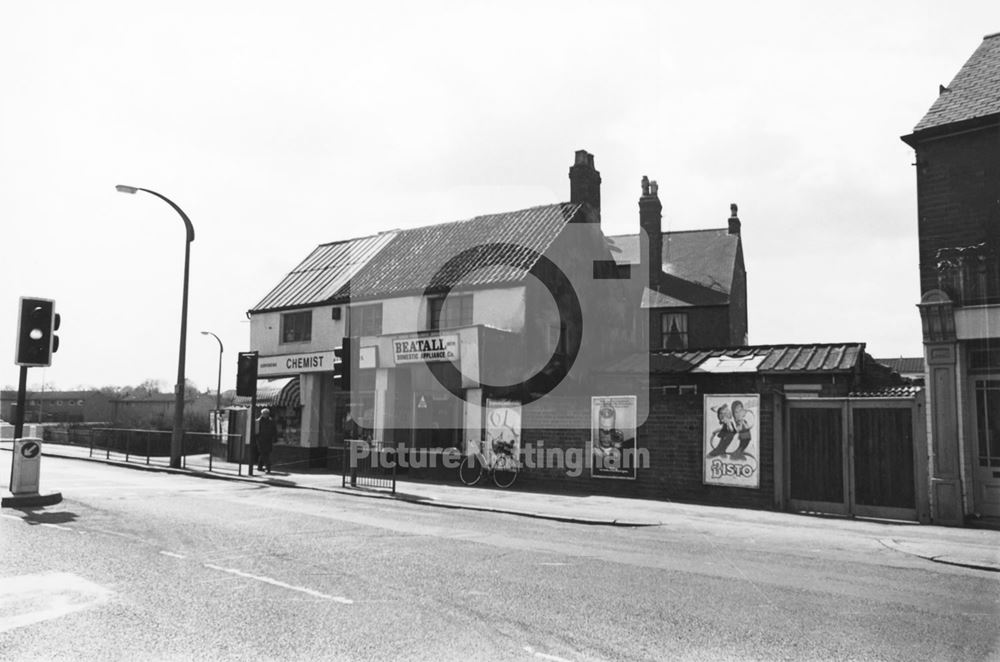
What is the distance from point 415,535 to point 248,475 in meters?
12.5

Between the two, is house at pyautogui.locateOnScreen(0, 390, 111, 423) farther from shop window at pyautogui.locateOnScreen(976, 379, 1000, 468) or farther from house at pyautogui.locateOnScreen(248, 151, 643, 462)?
shop window at pyautogui.locateOnScreen(976, 379, 1000, 468)

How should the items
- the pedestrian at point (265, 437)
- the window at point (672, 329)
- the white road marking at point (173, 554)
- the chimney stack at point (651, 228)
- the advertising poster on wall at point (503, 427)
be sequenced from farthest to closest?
the chimney stack at point (651, 228)
the window at point (672, 329)
the pedestrian at point (265, 437)
the advertising poster on wall at point (503, 427)
the white road marking at point (173, 554)

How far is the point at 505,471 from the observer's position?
20.3m

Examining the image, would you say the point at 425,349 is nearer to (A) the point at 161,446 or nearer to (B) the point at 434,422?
(B) the point at 434,422

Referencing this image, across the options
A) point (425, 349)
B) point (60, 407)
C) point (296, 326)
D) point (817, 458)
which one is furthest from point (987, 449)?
point (60, 407)

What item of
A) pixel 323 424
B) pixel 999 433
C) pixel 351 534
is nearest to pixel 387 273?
pixel 323 424

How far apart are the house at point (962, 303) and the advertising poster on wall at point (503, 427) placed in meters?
9.97

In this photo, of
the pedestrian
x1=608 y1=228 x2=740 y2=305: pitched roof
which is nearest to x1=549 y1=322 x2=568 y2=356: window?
x1=608 y1=228 x2=740 y2=305: pitched roof

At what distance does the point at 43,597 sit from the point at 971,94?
18.9 meters

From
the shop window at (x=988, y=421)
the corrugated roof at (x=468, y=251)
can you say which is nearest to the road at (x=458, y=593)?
the shop window at (x=988, y=421)

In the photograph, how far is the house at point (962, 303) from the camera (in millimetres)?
14016

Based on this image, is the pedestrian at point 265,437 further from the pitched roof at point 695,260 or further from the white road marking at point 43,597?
the pitched roof at point 695,260

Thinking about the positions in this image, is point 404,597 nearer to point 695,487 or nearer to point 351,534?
point 351,534

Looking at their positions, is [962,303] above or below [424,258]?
below
